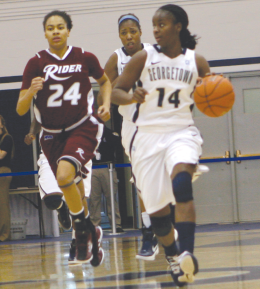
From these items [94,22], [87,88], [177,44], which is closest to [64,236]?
[94,22]

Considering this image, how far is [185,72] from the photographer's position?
3988mm

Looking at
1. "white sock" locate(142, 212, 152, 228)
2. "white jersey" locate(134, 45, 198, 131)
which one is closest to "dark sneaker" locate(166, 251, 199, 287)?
"white jersey" locate(134, 45, 198, 131)

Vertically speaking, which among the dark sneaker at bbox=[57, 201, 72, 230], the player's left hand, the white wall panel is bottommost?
the dark sneaker at bbox=[57, 201, 72, 230]

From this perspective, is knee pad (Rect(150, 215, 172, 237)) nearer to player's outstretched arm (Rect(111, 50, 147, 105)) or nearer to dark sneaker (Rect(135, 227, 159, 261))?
player's outstretched arm (Rect(111, 50, 147, 105))

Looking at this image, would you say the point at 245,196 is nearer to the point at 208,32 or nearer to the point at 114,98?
the point at 208,32

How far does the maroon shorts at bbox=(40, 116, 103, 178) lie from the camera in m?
4.48

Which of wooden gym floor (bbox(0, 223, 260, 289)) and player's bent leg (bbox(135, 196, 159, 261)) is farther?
player's bent leg (bbox(135, 196, 159, 261))

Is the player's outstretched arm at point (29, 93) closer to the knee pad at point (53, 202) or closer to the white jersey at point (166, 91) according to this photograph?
the white jersey at point (166, 91)

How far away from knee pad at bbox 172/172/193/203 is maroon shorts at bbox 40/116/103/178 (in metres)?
1.09

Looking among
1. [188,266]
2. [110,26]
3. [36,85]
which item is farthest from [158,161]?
[110,26]

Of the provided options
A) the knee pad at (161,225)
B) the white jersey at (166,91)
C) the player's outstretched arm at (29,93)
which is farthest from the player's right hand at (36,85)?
the knee pad at (161,225)

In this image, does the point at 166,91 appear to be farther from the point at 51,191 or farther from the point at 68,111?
the point at 51,191

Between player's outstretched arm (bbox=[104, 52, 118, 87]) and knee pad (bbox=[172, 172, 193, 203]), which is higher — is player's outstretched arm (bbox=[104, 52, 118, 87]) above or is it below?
above

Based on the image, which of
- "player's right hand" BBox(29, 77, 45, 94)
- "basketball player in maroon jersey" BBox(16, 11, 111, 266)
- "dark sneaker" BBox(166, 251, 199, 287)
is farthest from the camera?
"basketball player in maroon jersey" BBox(16, 11, 111, 266)
